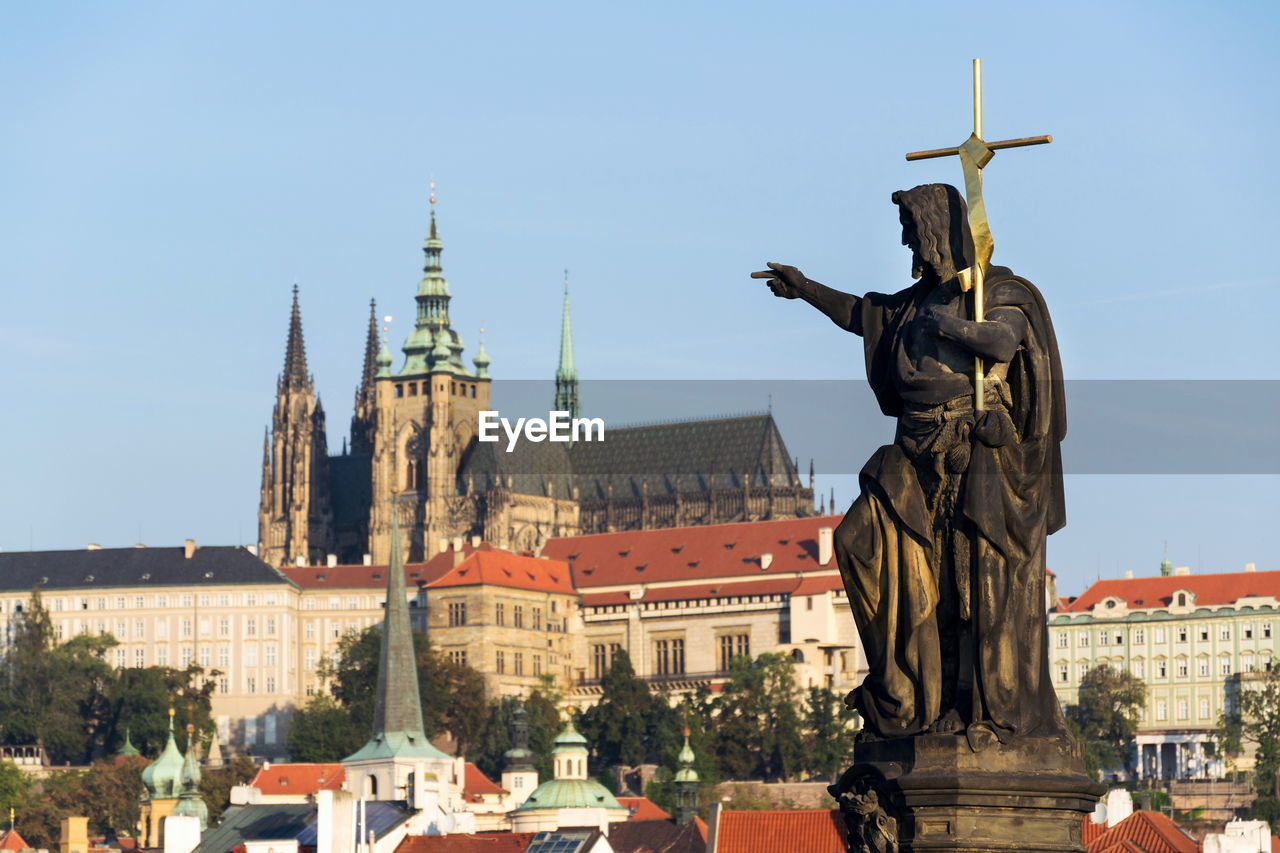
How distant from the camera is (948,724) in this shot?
28.7 feet

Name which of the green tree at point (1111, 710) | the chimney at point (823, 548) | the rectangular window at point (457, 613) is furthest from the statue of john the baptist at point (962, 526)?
the rectangular window at point (457, 613)

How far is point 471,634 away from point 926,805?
178 meters

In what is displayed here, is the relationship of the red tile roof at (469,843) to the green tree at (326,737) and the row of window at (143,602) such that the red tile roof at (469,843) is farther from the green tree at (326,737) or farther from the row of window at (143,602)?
the row of window at (143,602)

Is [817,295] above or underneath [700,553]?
underneath

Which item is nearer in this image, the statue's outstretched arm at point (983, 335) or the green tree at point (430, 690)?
the statue's outstretched arm at point (983, 335)

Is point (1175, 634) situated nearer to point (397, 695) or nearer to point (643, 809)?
point (397, 695)

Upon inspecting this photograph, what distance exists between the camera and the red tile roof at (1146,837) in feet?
189

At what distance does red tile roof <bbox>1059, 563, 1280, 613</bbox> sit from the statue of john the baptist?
169581mm

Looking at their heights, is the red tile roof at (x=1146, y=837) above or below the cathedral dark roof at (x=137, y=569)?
below

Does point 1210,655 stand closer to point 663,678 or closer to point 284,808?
point 663,678

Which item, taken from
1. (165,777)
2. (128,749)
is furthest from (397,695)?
(128,749)

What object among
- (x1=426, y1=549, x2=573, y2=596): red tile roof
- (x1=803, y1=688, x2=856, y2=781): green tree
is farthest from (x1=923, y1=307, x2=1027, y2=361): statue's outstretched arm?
(x1=426, y1=549, x2=573, y2=596): red tile roof

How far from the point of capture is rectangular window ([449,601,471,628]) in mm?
186000

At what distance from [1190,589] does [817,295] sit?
170 meters
